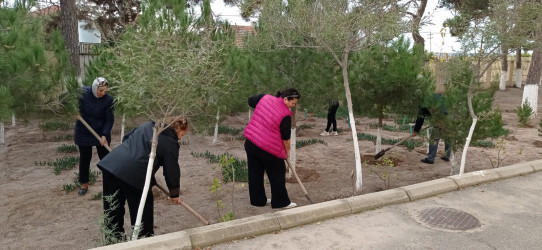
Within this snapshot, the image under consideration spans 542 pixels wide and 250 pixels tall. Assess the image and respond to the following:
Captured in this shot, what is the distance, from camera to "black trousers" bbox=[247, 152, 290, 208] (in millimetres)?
4574

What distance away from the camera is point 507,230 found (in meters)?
3.84

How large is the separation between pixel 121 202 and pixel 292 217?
1.51m

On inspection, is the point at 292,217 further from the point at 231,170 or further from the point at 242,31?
the point at 242,31

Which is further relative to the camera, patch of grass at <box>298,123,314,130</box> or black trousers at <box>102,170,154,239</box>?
patch of grass at <box>298,123,314,130</box>

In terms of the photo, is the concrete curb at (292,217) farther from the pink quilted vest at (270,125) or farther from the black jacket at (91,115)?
A: the black jacket at (91,115)

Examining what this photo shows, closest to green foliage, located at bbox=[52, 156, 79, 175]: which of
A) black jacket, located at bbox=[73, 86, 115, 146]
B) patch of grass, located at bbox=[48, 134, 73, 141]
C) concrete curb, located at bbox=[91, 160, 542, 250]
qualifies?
black jacket, located at bbox=[73, 86, 115, 146]

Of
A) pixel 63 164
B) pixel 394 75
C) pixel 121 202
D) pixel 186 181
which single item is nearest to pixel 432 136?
pixel 394 75

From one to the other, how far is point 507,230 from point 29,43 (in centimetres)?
535

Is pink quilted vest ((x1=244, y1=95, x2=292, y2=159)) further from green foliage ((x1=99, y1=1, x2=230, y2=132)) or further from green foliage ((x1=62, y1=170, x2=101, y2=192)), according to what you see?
green foliage ((x1=62, y1=170, x2=101, y2=192))

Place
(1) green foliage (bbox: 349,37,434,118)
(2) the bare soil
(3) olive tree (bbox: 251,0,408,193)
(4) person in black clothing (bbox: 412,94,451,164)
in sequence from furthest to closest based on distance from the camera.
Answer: (1) green foliage (bbox: 349,37,434,118), (4) person in black clothing (bbox: 412,94,451,164), (3) olive tree (bbox: 251,0,408,193), (2) the bare soil

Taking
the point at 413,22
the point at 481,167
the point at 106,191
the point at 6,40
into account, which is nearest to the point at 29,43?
the point at 6,40

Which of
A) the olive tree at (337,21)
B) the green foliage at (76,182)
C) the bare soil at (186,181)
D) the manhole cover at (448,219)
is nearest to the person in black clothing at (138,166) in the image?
the bare soil at (186,181)

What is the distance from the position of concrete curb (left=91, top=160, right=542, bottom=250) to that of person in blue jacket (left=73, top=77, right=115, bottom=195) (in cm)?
223

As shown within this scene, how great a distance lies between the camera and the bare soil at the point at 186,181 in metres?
4.20
